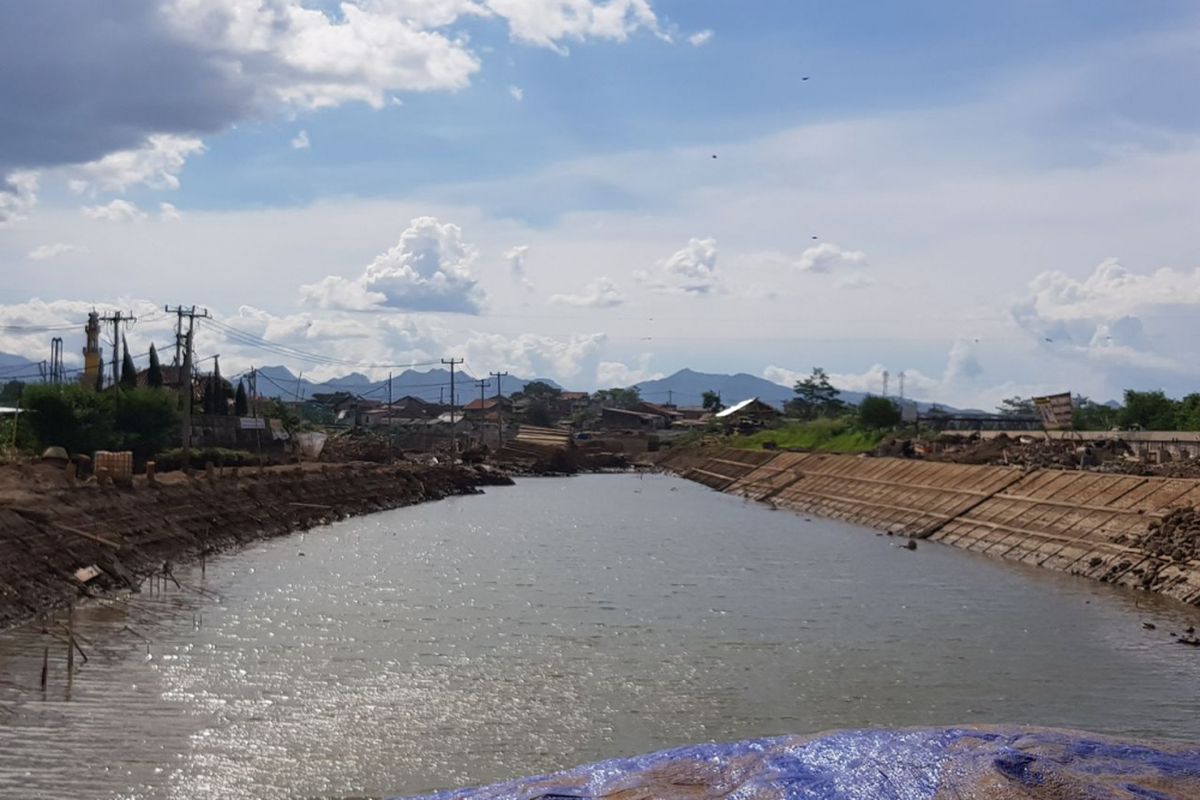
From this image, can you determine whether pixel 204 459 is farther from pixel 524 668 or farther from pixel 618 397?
pixel 618 397

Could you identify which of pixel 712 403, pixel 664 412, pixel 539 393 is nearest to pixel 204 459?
pixel 664 412

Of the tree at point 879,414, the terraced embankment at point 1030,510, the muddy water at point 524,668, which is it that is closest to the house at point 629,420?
the tree at point 879,414

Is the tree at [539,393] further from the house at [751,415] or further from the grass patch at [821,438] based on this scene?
the grass patch at [821,438]

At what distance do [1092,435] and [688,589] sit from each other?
40.4 metres

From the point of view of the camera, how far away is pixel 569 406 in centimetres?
16762

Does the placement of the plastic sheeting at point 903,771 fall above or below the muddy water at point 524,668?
above

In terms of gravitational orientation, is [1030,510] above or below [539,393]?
below

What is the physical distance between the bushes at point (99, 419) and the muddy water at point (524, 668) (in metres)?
13.2

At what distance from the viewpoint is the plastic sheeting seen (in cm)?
770

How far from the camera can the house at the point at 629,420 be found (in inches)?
5738

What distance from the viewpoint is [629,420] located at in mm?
148000

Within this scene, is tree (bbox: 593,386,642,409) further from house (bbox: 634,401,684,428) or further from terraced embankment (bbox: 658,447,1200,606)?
terraced embankment (bbox: 658,447,1200,606)

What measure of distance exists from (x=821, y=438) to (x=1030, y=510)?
5469 cm

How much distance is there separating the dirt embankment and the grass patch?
4132 cm
